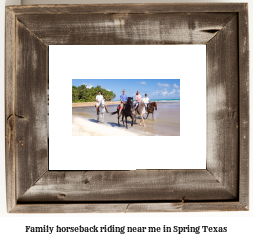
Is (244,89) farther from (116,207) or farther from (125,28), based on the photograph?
(116,207)

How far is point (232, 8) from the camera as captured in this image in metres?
0.68

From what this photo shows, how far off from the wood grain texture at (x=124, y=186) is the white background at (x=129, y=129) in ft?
0.09

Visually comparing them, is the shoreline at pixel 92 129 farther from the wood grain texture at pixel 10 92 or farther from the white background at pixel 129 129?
the wood grain texture at pixel 10 92

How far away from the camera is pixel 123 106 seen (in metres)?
0.71

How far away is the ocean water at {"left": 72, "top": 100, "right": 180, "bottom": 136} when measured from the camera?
71 cm

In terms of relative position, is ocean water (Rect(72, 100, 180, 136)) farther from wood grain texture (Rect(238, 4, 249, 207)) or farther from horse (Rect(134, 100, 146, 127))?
wood grain texture (Rect(238, 4, 249, 207))

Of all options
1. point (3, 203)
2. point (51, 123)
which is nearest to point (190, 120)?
point (51, 123)

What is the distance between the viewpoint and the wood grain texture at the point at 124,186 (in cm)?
70

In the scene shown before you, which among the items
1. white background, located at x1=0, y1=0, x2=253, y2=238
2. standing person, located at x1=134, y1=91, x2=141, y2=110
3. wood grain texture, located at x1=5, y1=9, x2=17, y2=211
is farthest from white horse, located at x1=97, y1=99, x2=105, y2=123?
white background, located at x1=0, y1=0, x2=253, y2=238

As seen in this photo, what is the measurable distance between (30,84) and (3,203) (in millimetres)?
486
